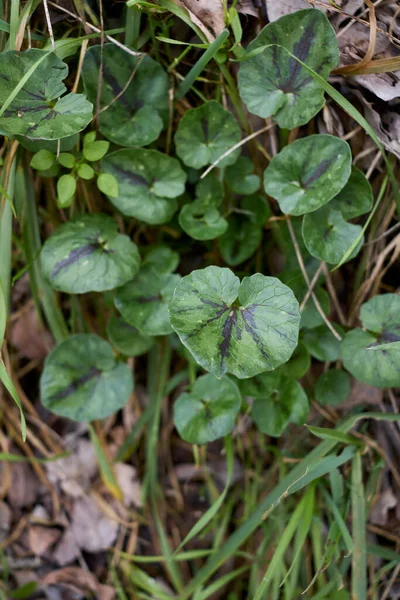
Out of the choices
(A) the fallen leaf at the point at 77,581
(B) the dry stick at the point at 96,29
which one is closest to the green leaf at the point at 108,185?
(B) the dry stick at the point at 96,29

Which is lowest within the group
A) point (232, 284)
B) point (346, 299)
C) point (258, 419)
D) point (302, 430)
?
point (302, 430)

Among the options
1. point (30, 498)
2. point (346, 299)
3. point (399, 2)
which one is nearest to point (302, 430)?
point (346, 299)

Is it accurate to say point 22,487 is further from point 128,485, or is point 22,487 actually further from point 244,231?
point 244,231

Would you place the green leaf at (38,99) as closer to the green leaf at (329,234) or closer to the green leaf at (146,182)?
the green leaf at (146,182)

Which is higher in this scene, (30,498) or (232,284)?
(232,284)

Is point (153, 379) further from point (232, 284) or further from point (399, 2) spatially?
point (399, 2)

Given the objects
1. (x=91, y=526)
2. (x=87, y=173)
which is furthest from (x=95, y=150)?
(x=91, y=526)
